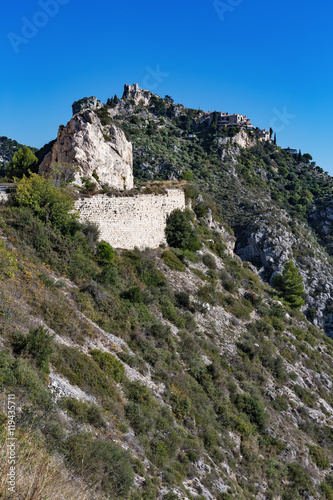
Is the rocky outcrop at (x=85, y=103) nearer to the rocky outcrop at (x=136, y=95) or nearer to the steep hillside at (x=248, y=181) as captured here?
the steep hillside at (x=248, y=181)

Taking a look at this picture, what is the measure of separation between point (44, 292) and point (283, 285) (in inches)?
1268

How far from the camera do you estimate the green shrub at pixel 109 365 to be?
38.6 ft

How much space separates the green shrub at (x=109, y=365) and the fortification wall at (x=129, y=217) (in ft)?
34.4

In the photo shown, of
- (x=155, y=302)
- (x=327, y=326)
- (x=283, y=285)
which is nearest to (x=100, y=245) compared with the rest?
(x=155, y=302)

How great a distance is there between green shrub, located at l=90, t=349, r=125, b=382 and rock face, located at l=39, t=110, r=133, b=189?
49.6ft

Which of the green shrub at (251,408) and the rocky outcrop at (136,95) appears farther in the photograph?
the rocky outcrop at (136,95)

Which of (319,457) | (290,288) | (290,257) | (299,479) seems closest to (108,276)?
(299,479)

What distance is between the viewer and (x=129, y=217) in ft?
77.0

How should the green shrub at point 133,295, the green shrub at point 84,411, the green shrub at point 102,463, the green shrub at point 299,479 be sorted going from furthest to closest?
the green shrub at point 133,295
the green shrub at point 299,479
the green shrub at point 84,411
the green shrub at point 102,463

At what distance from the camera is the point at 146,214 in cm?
2516

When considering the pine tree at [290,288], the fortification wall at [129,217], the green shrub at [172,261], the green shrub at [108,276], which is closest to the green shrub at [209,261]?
the green shrub at [172,261]

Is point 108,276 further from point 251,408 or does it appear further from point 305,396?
point 305,396

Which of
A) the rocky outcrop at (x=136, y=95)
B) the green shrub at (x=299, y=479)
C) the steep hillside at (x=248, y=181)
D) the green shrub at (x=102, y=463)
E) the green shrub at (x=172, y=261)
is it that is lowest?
the green shrub at (x=299, y=479)

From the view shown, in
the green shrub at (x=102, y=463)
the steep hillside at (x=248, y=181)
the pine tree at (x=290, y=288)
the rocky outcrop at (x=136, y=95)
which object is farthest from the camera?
the rocky outcrop at (x=136, y=95)
